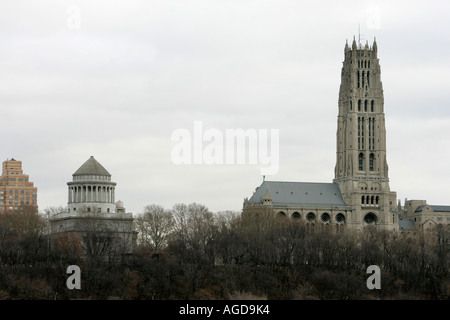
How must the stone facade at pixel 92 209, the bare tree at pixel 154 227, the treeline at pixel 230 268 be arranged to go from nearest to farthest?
the treeline at pixel 230 268 → the stone facade at pixel 92 209 → the bare tree at pixel 154 227

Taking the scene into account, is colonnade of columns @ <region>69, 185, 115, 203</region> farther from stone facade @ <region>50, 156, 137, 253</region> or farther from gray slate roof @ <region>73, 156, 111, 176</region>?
gray slate roof @ <region>73, 156, 111, 176</region>

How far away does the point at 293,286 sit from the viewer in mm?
132750

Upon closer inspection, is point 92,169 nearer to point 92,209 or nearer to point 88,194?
point 88,194

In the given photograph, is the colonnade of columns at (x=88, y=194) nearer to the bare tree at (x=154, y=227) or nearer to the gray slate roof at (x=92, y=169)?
the gray slate roof at (x=92, y=169)

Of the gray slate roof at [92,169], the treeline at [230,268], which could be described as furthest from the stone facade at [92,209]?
the treeline at [230,268]

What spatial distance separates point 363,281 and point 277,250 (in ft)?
58.3

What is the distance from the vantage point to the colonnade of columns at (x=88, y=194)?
584ft

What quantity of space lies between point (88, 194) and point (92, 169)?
3.91 m

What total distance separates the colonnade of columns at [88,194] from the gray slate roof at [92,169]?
6.83ft

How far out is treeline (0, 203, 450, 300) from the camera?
12850 cm

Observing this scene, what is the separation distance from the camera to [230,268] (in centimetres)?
13638

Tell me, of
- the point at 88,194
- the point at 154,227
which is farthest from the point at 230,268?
the point at 88,194
